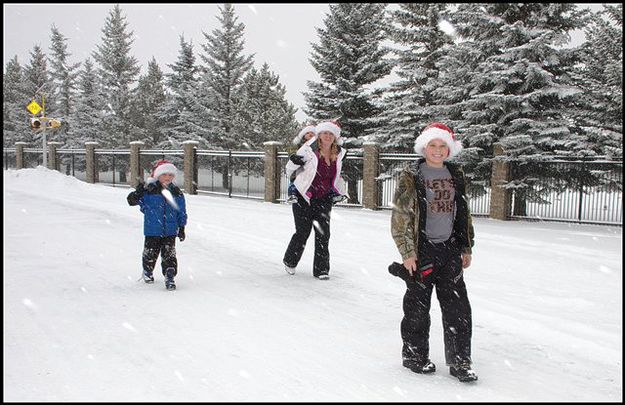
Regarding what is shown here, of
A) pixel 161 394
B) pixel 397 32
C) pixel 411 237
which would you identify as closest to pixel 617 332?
pixel 411 237

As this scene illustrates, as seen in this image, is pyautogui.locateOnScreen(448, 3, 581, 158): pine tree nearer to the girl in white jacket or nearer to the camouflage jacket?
the girl in white jacket

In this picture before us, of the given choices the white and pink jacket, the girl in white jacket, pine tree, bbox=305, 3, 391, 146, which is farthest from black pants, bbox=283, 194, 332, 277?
pine tree, bbox=305, 3, 391, 146

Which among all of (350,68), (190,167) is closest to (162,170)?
(190,167)

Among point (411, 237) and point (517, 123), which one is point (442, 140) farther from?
point (517, 123)

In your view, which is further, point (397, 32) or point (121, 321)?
point (397, 32)

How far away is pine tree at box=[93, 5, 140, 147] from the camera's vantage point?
4156cm

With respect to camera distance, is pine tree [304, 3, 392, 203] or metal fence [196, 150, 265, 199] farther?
pine tree [304, 3, 392, 203]

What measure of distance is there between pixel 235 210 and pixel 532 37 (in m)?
8.95

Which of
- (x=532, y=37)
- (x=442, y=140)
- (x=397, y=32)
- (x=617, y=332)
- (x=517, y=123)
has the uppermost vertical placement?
(x=397, y=32)

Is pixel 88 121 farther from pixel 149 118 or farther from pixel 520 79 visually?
pixel 520 79

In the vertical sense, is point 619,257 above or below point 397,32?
below

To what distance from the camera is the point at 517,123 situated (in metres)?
13.6

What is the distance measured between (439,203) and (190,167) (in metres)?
19.3

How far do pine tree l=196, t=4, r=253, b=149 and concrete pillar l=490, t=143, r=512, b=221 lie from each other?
932 inches
